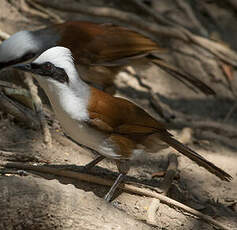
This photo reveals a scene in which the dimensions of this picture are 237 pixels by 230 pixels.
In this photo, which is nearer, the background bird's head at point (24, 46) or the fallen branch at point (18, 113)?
the fallen branch at point (18, 113)

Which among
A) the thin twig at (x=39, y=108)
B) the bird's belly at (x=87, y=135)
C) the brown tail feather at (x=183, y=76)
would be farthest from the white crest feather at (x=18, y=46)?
the brown tail feather at (x=183, y=76)

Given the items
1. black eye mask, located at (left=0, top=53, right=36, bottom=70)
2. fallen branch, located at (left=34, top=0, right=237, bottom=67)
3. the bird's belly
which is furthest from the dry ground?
fallen branch, located at (left=34, top=0, right=237, bottom=67)

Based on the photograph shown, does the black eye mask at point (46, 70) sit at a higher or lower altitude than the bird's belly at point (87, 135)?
higher

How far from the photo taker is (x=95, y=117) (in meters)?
3.52

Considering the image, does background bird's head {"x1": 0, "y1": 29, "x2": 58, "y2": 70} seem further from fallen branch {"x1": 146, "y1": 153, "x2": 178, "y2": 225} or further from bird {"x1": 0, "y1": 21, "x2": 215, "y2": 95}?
fallen branch {"x1": 146, "y1": 153, "x2": 178, "y2": 225}

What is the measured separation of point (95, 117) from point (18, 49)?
1.54 metres

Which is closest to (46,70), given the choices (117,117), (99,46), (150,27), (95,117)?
(95,117)

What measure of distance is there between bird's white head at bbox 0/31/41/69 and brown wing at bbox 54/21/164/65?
1.34 ft

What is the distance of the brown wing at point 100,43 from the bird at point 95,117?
4.97ft

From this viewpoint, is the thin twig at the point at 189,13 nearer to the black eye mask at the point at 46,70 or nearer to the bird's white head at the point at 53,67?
the bird's white head at the point at 53,67

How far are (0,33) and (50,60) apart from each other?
2282 millimetres

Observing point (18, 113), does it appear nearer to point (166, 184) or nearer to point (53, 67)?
point (53, 67)

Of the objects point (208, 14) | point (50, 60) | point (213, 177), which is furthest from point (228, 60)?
point (50, 60)

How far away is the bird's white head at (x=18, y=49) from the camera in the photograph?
14.8ft
